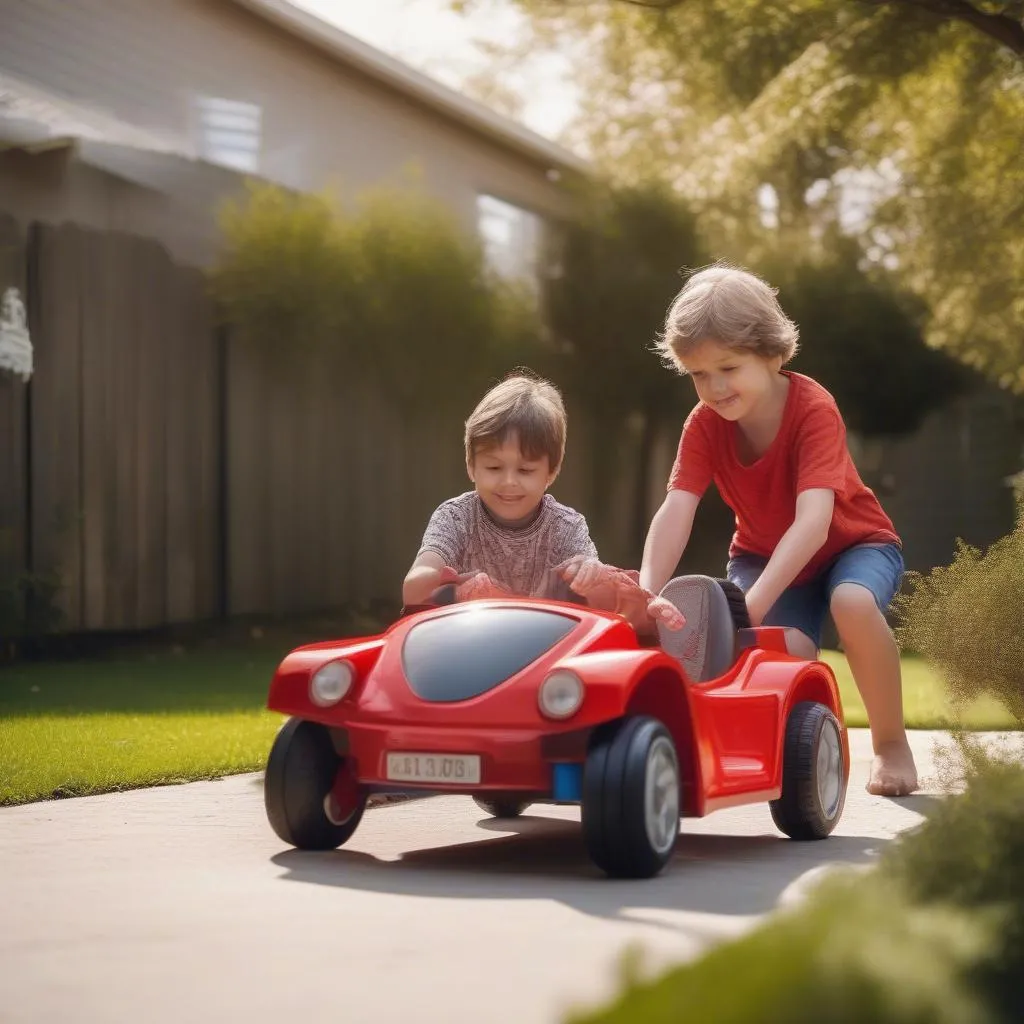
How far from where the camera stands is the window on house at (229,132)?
495 inches

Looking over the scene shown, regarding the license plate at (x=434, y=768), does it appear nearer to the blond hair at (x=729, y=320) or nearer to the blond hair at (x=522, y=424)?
the blond hair at (x=522, y=424)

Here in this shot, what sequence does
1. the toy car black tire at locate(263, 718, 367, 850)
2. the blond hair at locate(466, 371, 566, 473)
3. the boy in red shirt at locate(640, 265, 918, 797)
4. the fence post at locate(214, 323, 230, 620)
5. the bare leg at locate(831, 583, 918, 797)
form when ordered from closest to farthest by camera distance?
1. the toy car black tire at locate(263, 718, 367, 850)
2. the blond hair at locate(466, 371, 566, 473)
3. the boy in red shirt at locate(640, 265, 918, 797)
4. the bare leg at locate(831, 583, 918, 797)
5. the fence post at locate(214, 323, 230, 620)

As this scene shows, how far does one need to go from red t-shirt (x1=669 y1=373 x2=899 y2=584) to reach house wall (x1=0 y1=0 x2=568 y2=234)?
6.81 metres

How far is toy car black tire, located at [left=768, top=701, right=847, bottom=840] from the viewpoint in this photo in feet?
15.2

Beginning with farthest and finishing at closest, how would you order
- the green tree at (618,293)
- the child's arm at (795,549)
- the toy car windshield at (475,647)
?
the green tree at (618,293), the child's arm at (795,549), the toy car windshield at (475,647)

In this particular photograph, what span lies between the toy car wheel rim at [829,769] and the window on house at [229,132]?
8.58 meters

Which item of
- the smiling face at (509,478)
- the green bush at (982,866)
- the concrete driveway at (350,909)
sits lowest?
the concrete driveway at (350,909)

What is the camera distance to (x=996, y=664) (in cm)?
573

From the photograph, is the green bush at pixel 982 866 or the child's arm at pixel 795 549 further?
the child's arm at pixel 795 549

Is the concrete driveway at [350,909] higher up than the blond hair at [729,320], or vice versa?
the blond hair at [729,320]

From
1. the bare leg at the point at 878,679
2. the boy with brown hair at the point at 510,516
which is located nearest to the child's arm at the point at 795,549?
the bare leg at the point at 878,679

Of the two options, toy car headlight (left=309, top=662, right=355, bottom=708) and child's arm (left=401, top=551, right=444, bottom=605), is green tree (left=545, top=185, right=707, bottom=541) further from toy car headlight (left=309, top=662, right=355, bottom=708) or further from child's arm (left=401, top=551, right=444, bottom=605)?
toy car headlight (left=309, top=662, right=355, bottom=708)

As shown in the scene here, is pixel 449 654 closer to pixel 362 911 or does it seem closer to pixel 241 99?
pixel 362 911

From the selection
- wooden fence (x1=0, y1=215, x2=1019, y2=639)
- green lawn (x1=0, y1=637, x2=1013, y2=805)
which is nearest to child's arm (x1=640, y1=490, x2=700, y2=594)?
green lawn (x1=0, y1=637, x2=1013, y2=805)
